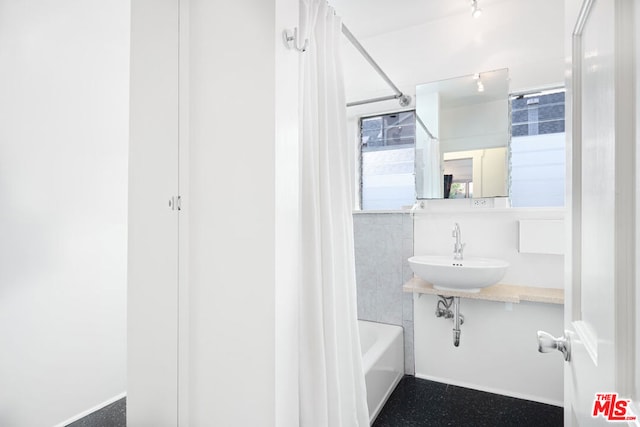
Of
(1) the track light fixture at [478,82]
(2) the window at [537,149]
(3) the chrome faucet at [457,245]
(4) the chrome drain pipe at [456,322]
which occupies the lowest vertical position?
(4) the chrome drain pipe at [456,322]

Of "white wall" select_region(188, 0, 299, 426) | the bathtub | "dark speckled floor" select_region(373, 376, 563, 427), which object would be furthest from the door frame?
"dark speckled floor" select_region(373, 376, 563, 427)

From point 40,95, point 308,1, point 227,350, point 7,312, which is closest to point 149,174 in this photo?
point 40,95

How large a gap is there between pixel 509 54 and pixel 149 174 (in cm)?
231

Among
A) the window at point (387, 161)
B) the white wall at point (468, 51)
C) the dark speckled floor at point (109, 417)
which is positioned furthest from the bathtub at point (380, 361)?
the white wall at point (468, 51)

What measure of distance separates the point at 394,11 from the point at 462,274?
6.10 feet

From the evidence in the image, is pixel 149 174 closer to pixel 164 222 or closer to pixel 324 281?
pixel 164 222

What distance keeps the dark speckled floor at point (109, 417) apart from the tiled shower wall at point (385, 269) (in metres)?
1.80

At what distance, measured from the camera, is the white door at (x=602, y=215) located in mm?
447

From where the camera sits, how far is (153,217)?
1.12m

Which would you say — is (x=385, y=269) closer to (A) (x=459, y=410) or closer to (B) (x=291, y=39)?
(A) (x=459, y=410)

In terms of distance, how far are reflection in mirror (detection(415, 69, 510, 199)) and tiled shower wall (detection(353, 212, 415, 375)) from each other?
1.15ft

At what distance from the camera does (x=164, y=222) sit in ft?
3.83

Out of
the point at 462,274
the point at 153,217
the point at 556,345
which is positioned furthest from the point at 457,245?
the point at 153,217

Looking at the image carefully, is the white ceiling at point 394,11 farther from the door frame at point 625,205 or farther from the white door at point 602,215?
the door frame at point 625,205
